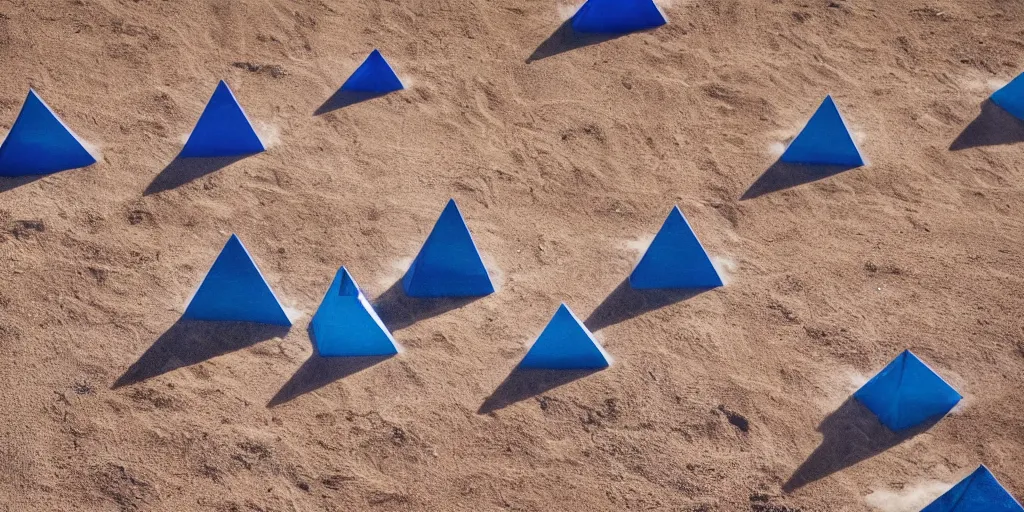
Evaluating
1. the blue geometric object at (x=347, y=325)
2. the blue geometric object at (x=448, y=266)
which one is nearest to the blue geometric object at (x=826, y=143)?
the blue geometric object at (x=448, y=266)

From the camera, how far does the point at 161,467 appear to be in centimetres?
739

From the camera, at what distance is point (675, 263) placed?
879cm

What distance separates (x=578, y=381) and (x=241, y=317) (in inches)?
108

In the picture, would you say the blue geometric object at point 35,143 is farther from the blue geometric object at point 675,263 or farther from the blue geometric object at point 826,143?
the blue geometric object at point 826,143

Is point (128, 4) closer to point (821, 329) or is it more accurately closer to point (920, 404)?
point (821, 329)

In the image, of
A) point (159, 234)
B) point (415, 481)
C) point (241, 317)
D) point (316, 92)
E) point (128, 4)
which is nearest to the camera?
point (415, 481)

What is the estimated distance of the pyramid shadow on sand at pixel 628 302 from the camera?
28.3 feet

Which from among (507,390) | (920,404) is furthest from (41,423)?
(920,404)

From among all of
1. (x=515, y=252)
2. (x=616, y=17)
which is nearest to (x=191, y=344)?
(x=515, y=252)

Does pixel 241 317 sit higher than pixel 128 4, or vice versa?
pixel 128 4

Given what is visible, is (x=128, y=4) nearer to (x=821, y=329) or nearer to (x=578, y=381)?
(x=578, y=381)

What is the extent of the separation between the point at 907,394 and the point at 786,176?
2881mm

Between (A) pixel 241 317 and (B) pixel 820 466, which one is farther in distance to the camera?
(A) pixel 241 317

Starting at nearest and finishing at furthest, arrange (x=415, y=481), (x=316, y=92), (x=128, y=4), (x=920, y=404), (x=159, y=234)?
1. (x=415, y=481)
2. (x=920, y=404)
3. (x=159, y=234)
4. (x=316, y=92)
5. (x=128, y=4)
